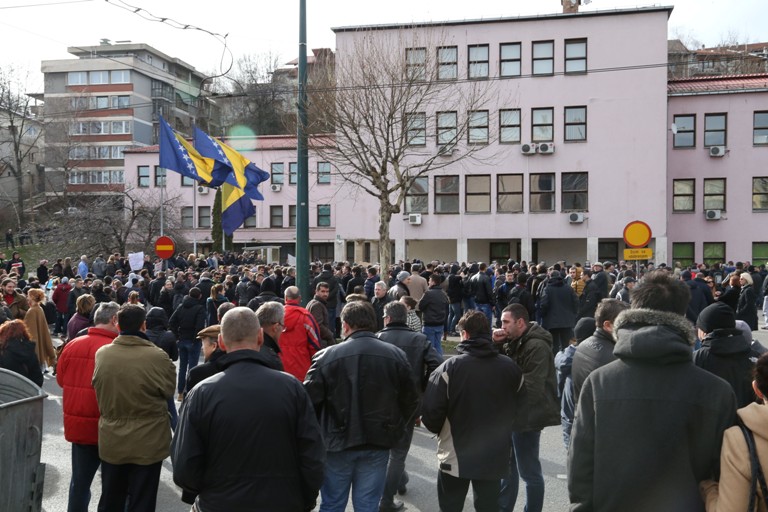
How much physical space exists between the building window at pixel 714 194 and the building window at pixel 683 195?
0.60 metres

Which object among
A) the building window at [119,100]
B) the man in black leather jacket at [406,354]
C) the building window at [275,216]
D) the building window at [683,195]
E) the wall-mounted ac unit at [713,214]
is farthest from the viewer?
the building window at [119,100]

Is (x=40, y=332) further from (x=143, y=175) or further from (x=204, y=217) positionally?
(x=143, y=175)

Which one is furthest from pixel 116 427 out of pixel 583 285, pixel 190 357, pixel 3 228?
pixel 3 228

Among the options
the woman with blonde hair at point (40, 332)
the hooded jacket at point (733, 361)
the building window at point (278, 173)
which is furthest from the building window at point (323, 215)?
the hooded jacket at point (733, 361)

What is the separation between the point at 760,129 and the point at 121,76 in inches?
2231

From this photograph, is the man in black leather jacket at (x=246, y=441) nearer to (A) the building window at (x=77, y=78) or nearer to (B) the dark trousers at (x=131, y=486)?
(B) the dark trousers at (x=131, y=486)

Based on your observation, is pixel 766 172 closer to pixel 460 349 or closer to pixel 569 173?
pixel 569 173

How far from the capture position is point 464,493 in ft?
17.1

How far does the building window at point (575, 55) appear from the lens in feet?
113

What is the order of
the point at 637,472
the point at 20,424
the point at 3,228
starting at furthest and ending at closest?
1. the point at 3,228
2. the point at 20,424
3. the point at 637,472

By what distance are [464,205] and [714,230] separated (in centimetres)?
1233

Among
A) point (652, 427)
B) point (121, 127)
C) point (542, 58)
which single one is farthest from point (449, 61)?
point (121, 127)

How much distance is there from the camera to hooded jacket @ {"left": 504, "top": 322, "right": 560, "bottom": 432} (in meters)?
5.75

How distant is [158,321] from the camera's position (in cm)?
914
